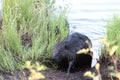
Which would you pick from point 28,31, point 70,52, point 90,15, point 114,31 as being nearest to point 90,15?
point 90,15

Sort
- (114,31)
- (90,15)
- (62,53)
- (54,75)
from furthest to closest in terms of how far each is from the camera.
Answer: (90,15)
(114,31)
(62,53)
(54,75)

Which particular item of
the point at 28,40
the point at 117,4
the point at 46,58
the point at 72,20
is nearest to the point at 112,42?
the point at 46,58

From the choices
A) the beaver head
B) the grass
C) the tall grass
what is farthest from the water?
the beaver head

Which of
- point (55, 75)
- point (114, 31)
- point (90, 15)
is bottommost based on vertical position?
point (55, 75)

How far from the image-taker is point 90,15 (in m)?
7.54

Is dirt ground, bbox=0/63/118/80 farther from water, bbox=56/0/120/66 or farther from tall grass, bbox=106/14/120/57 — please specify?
water, bbox=56/0/120/66

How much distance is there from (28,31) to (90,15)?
1.85m

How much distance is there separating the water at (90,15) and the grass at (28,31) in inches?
16.5

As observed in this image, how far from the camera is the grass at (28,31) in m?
5.21

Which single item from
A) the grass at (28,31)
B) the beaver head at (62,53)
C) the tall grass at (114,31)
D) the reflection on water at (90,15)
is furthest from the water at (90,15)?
the beaver head at (62,53)

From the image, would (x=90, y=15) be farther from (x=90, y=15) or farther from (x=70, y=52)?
(x=70, y=52)

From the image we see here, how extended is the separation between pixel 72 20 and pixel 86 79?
2.39 metres

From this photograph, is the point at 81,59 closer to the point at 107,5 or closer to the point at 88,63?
the point at 88,63

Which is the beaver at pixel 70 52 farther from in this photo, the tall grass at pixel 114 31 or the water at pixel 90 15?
the water at pixel 90 15
